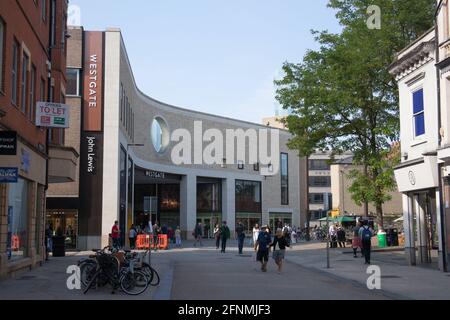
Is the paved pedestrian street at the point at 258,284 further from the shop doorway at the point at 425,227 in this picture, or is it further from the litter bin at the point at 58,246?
the litter bin at the point at 58,246

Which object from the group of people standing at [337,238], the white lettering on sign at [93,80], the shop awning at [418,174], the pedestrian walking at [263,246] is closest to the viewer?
the shop awning at [418,174]

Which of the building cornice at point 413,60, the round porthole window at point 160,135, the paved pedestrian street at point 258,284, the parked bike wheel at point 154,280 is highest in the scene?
the round porthole window at point 160,135

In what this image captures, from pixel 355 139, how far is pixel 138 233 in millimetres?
15876

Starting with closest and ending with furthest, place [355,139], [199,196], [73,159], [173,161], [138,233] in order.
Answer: [73,159], [355,139], [138,233], [173,161], [199,196]

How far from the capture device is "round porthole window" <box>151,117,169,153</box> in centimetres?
5669

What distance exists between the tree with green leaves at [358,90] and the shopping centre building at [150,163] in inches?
441

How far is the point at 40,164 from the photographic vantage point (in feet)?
75.2

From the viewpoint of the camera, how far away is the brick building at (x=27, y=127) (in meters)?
17.5

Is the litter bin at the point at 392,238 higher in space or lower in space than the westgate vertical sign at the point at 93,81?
lower

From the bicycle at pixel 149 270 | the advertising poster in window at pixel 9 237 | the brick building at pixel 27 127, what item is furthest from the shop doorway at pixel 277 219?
the bicycle at pixel 149 270

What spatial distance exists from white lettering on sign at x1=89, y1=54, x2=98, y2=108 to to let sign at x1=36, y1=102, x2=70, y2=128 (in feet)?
53.5
